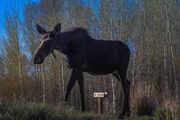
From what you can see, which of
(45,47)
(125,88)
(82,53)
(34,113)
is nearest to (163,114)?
(125,88)

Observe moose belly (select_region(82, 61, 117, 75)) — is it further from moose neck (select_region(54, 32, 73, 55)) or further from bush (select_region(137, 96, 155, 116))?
bush (select_region(137, 96, 155, 116))

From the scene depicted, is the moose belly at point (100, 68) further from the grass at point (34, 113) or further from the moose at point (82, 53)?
the grass at point (34, 113)

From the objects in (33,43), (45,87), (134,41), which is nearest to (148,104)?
(134,41)

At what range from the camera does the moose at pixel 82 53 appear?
7.27m

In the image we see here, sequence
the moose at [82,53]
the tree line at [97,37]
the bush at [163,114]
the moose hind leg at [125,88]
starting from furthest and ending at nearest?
the tree line at [97,37]
the moose hind leg at [125,88]
the bush at [163,114]
the moose at [82,53]

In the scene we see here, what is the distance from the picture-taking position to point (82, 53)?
7.55 metres

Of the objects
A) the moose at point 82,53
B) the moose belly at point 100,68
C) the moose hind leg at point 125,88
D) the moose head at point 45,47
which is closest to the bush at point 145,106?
the moose hind leg at point 125,88

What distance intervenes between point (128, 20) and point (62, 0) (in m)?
4.26

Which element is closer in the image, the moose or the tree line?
the moose

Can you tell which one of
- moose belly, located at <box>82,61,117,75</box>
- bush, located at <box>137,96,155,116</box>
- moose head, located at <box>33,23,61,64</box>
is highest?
moose head, located at <box>33,23,61,64</box>

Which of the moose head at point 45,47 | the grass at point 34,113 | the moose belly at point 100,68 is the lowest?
the grass at point 34,113

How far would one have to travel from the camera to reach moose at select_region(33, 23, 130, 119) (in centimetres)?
727

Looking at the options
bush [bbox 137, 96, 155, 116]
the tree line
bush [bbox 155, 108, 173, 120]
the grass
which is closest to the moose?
bush [bbox 155, 108, 173, 120]

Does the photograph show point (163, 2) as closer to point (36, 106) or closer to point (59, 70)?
point (59, 70)
